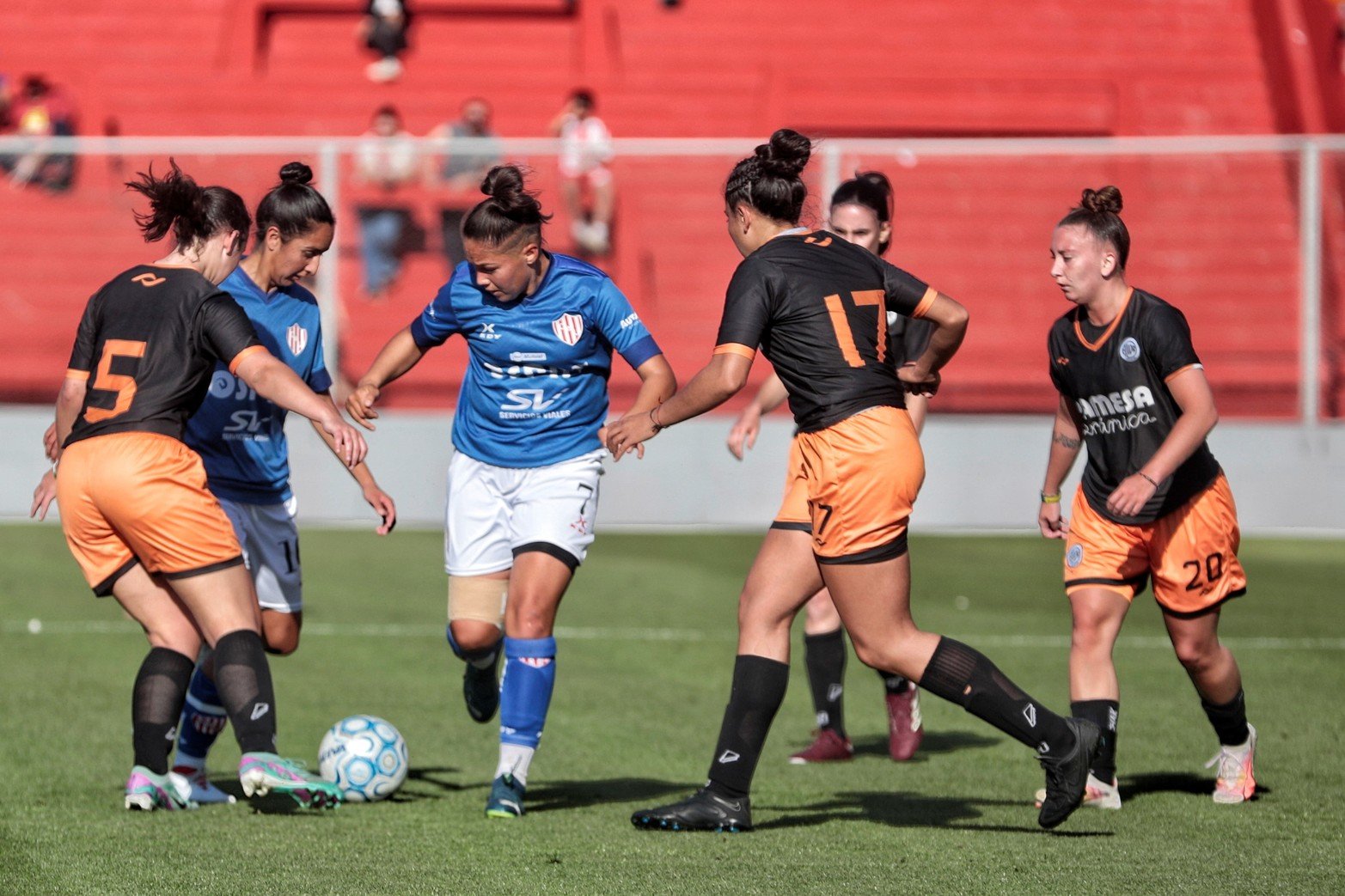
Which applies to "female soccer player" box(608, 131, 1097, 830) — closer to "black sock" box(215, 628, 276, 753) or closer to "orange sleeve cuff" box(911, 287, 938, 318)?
"orange sleeve cuff" box(911, 287, 938, 318)

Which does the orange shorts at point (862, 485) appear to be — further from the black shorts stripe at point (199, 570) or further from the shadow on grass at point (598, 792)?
the black shorts stripe at point (199, 570)

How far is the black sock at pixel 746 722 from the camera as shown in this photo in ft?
17.3

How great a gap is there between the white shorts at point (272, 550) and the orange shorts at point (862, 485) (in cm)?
194

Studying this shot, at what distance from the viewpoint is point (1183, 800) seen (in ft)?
18.9

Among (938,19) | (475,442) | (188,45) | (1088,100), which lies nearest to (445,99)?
(188,45)

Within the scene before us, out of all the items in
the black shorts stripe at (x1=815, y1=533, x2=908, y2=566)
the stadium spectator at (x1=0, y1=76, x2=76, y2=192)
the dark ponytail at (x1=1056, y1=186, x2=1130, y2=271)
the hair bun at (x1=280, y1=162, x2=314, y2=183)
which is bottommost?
the black shorts stripe at (x1=815, y1=533, x2=908, y2=566)

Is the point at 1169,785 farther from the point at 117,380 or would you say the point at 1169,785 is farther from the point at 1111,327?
the point at 117,380

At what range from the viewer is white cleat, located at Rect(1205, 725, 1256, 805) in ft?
18.7

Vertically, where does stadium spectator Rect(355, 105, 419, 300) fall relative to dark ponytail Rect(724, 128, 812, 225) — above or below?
above

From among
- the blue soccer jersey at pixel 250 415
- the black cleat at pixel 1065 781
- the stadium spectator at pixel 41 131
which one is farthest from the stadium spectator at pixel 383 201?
the black cleat at pixel 1065 781

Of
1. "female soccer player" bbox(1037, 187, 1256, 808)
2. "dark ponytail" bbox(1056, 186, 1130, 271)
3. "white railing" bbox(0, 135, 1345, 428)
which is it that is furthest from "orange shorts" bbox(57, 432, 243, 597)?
"white railing" bbox(0, 135, 1345, 428)

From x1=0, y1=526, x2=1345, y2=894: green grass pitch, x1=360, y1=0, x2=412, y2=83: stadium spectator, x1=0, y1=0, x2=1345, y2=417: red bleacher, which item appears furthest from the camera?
x1=360, y1=0, x2=412, y2=83: stadium spectator

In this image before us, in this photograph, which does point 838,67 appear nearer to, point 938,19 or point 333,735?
point 938,19

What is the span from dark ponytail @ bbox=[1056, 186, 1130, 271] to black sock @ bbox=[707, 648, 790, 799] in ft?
5.53
